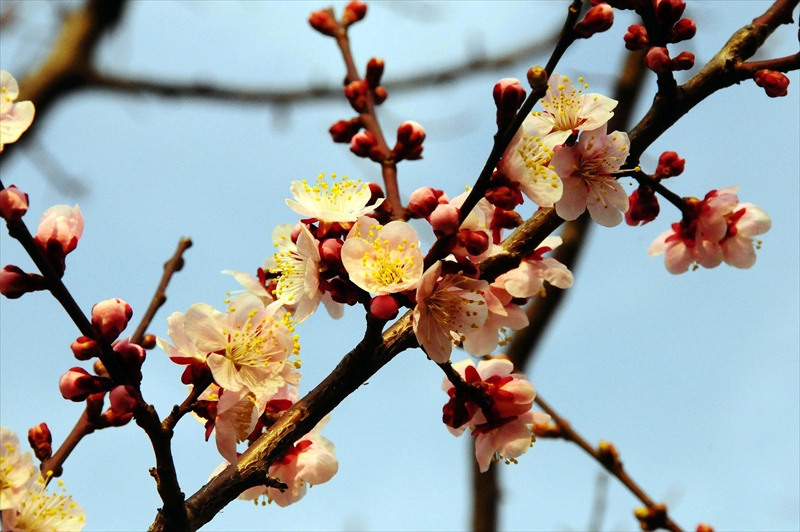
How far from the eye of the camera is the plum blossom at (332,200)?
1399 millimetres

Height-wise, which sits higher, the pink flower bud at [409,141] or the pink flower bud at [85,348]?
the pink flower bud at [409,141]

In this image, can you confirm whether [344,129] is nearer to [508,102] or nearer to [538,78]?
[508,102]

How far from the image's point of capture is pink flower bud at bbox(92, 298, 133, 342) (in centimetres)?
122

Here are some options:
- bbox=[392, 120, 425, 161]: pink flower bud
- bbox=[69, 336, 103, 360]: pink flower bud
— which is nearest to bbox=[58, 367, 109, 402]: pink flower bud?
bbox=[69, 336, 103, 360]: pink flower bud

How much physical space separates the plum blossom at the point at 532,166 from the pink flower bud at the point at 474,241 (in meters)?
0.17

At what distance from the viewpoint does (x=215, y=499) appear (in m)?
1.30

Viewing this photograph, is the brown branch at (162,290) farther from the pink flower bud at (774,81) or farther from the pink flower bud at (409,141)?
the pink flower bud at (774,81)

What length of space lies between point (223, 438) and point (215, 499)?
11 centimetres

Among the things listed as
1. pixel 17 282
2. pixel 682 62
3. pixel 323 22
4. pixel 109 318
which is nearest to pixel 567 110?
pixel 682 62

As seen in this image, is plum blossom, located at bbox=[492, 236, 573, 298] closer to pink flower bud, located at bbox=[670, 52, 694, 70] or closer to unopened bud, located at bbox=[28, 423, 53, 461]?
pink flower bud, located at bbox=[670, 52, 694, 70]

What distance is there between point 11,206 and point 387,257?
595 millimetres

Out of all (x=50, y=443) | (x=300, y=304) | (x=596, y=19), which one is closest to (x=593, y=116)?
(x=596, y=19)

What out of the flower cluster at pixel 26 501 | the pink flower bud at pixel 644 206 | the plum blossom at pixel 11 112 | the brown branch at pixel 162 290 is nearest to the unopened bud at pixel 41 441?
the flower cluster at pixel 26 501

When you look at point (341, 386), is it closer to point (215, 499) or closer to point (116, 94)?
point (215, 499)
